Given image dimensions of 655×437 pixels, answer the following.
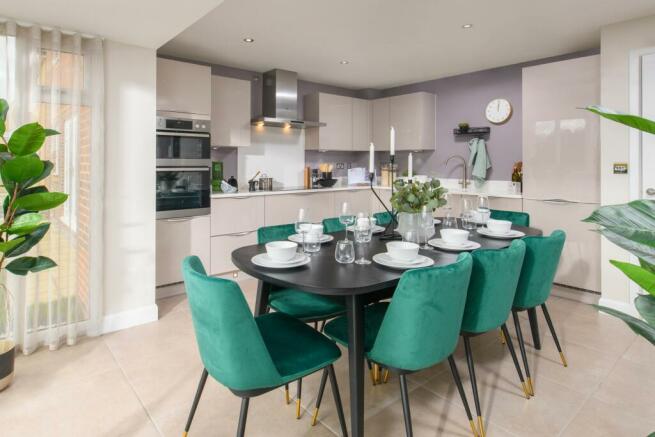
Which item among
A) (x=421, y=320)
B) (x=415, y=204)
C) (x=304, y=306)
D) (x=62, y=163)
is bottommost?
(x=304, y=306)

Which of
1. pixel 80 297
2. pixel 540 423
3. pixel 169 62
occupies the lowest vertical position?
pixel 540 423

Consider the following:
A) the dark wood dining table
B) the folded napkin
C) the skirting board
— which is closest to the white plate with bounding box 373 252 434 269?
the dark wood dining table

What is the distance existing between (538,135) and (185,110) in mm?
3495

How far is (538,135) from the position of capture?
3979mm

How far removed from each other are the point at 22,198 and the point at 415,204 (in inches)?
85.6

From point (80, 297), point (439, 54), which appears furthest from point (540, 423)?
point (439, 54)

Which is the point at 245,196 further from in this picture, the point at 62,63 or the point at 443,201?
the point at 443,201

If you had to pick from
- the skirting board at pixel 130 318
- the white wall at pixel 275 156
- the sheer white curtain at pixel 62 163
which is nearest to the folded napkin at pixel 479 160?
the white wall at pixel 275 156

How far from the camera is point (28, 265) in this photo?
2.26 m

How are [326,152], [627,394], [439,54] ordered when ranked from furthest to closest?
[326,152], [439,54], [627,394]

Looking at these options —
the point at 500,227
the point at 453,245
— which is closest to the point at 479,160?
the point at 500,227

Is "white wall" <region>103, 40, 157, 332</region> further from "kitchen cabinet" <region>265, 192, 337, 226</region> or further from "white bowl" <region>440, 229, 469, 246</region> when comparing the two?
"white bowl" <region>440, 229, 469, 246</region>

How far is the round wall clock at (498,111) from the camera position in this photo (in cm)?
477

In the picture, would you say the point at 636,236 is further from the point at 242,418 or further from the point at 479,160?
the point at 479,160
